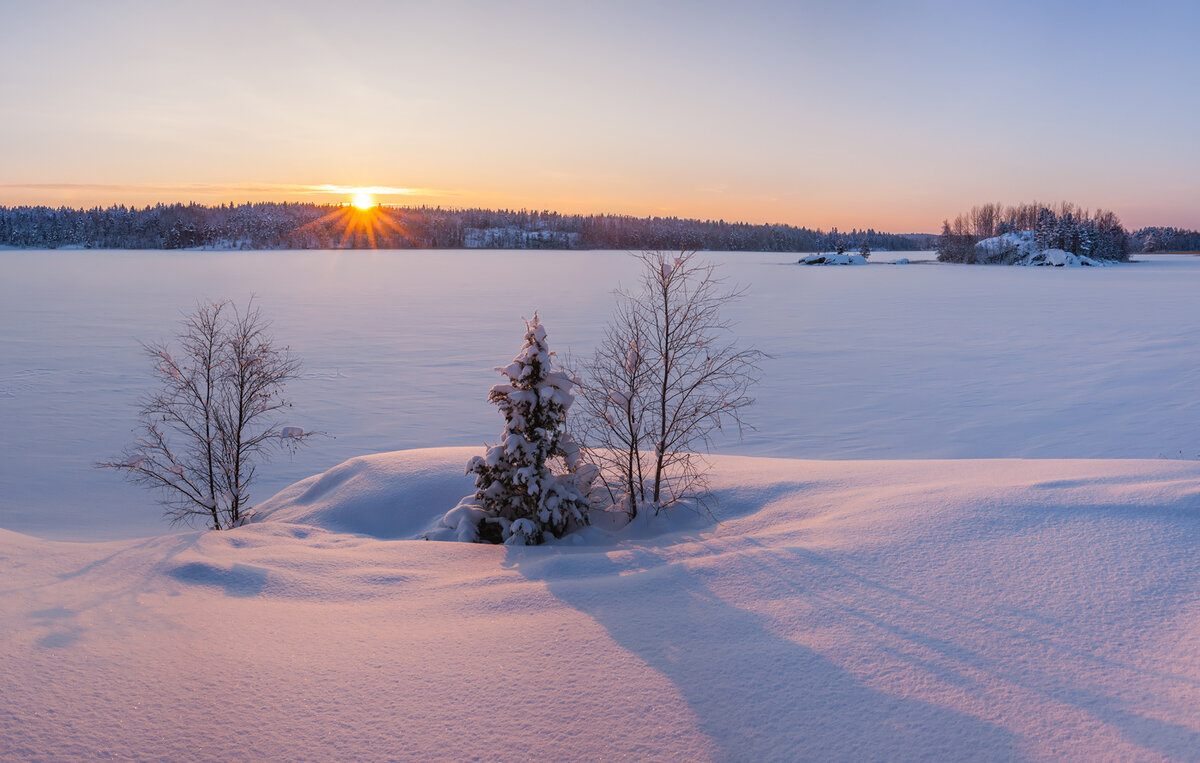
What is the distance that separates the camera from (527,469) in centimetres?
1185

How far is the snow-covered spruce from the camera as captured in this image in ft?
39.1

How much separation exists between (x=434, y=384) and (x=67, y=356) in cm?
2131

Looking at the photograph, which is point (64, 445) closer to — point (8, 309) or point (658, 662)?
point (658, 662)

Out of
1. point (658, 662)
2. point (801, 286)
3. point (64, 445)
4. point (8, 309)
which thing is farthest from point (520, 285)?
point (658, 662)

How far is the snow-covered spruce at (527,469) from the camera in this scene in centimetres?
1191

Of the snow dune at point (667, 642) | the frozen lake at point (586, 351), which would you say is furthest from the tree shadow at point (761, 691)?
the frozen lake at point (586, 351)

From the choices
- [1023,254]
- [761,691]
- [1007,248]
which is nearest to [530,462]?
[761,691]

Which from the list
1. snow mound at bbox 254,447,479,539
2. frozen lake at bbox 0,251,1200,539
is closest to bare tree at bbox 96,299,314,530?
frozen lake at bbox 0,251,1200,539

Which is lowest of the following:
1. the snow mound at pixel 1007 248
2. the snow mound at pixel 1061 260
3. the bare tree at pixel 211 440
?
the bare tree at pixel 211 440

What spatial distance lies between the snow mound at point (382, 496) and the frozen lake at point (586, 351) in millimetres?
6233

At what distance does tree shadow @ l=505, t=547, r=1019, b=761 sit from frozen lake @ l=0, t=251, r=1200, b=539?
15831 mm

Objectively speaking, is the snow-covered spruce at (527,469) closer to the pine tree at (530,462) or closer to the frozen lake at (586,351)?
the pine tree at (530,462)

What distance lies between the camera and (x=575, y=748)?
4.83 metres

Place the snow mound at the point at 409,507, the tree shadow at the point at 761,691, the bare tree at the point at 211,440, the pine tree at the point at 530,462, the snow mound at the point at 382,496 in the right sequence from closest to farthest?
1. the tree shadow at the point at 761,691
2. the pine tree at the point at 530,462
3. the snow mound at the point at 409,507
4. the snow mound at the point at 382,496
5. the bare tree at the point at 211,440
